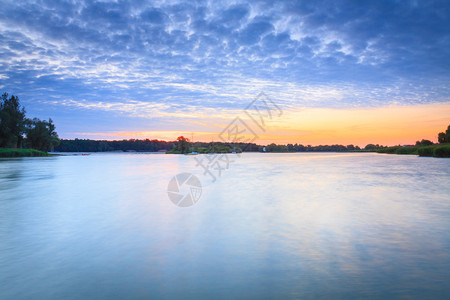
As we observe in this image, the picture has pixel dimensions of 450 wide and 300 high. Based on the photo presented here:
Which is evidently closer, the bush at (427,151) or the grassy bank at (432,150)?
the grassy bank at (432,150)

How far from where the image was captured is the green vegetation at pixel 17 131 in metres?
68.8

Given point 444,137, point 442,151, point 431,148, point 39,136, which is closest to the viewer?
point 442,151

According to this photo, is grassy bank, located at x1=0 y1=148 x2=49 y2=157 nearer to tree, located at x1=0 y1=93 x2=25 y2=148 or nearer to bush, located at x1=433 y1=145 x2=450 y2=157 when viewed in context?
tree, located at x1=0 y1=93 x2=25 y2=148

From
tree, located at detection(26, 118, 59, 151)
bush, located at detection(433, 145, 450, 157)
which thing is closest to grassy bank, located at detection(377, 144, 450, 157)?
bush, located at detection(433, 145, 450, 157)

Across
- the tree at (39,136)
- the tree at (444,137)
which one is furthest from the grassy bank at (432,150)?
the tree at (39,136)

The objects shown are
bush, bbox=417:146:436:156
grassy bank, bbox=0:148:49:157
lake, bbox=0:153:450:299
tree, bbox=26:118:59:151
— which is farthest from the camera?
tree, bbox=26:118:59:151

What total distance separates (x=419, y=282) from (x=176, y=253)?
182 inches

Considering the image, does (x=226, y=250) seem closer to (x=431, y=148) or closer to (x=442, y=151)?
(x=442, y=151)

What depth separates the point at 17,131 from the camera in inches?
2844

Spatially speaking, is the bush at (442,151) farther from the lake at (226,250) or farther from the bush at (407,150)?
the lake at (226,250)

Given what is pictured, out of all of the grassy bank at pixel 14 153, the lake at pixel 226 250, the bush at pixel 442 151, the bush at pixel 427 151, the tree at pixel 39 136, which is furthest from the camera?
the tree at pixel 39 136

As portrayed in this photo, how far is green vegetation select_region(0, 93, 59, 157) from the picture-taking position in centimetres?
6875

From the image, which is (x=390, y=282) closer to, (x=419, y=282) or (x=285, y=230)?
(x=419, y=282)

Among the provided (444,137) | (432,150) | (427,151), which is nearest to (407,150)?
(444,137)
